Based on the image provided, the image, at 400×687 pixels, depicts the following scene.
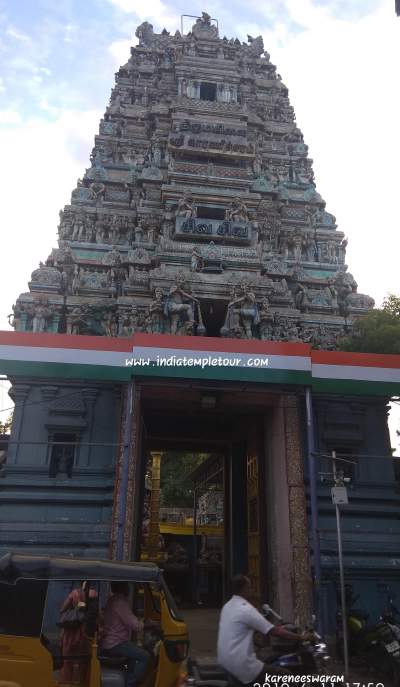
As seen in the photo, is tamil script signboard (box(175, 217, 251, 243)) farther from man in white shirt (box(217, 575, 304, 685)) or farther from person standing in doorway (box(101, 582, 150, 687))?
man in white shirt (box(217, 575, 304, 685))

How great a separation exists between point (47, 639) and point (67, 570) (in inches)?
30.6

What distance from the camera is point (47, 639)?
540 centimetres

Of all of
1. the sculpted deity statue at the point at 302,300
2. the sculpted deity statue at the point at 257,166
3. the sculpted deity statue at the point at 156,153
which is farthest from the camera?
the sculpted deity statue at the point at 257,166

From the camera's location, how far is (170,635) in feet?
17.7

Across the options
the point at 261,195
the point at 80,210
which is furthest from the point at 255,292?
the point at 80,210

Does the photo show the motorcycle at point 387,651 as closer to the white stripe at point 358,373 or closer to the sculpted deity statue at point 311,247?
the white stripe at point 358,373

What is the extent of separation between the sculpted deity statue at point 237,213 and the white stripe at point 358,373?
831cm

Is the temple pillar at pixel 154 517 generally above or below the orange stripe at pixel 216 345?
below

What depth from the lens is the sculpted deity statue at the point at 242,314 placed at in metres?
14.6

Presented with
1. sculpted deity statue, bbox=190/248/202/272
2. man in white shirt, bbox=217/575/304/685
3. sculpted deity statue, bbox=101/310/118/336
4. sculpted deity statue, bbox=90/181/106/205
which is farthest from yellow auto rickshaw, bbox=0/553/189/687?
sculpted deity statue, bbox=90/181/106/205

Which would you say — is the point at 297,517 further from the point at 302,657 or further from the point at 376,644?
Answer: the point at 302,657

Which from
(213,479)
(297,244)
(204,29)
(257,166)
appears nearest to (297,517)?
(297,244)

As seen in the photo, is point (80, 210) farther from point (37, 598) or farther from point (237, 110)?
point (37, 598)

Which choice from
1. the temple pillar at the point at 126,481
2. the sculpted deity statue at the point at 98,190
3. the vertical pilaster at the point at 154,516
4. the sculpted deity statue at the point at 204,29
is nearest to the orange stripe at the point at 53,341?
the temple pillar at the point at 126,481
